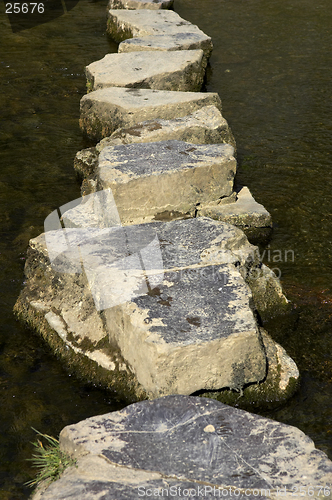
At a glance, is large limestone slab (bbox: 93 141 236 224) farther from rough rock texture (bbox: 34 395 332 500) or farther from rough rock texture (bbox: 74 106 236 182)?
rough rock texture (bbox: 34 395 332 500)

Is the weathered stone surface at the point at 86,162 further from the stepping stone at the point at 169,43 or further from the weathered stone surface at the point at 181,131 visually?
the stepping stone at the point at 169,43

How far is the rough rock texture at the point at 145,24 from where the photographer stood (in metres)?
6.35

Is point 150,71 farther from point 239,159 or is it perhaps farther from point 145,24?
point 145,24

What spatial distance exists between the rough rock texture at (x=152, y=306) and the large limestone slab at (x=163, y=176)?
30 centimetres

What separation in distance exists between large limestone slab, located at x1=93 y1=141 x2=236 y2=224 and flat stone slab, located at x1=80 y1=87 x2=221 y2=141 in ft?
2.46

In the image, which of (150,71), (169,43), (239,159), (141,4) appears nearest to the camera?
(239,159)

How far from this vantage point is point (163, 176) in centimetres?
342

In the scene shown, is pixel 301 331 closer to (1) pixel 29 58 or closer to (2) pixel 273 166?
(2) pixel 273 166

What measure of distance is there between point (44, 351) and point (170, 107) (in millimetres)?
2282

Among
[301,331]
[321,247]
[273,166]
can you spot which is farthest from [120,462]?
[273,166]

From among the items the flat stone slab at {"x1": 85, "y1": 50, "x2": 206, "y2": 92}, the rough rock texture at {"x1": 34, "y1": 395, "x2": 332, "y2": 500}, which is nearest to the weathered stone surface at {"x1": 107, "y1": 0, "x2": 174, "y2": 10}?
the flat stone slab at {"x1": 85, "y1": 50, "x2": 206, "y2": 92}

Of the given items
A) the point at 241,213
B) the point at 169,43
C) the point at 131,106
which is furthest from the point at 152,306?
the point at 169,43

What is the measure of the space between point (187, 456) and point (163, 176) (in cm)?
184

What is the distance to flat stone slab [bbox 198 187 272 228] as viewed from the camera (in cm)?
371
